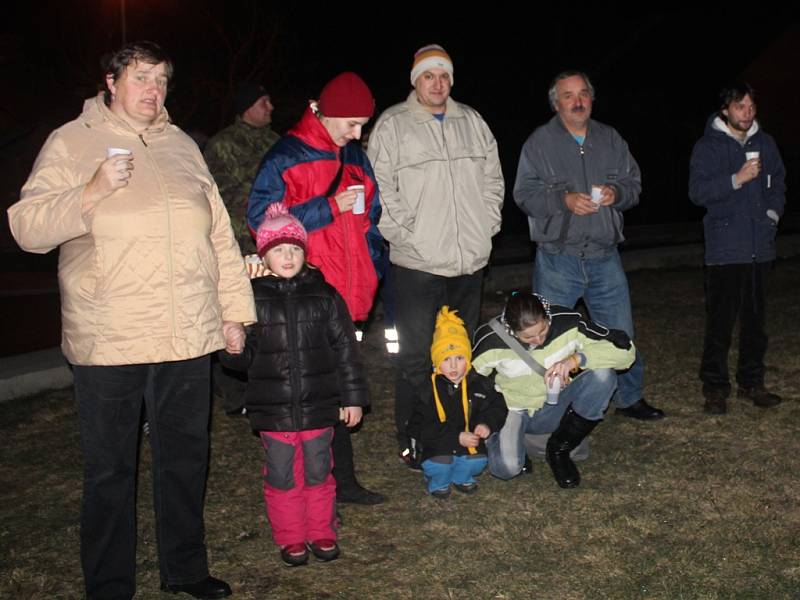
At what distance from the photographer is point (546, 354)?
5.05 m

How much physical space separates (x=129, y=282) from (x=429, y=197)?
2.16 meters

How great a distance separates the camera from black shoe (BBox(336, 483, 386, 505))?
4879 millimetres

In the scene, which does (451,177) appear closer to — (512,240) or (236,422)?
(236,422)

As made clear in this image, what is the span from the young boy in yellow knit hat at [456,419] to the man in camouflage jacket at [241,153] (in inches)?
70.0

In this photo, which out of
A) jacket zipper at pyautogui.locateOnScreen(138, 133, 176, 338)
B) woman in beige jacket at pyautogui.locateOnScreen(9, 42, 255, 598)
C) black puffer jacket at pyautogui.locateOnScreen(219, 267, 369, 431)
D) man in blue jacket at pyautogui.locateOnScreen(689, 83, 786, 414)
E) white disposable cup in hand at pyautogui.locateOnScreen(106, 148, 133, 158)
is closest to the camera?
white disposable cup in hand at pyautogui.locateOnScreen(106, 148, 133, 158)

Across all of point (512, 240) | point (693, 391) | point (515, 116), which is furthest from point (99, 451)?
point (515, 116)

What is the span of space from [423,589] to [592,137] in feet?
9.80

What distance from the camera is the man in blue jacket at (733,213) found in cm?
584

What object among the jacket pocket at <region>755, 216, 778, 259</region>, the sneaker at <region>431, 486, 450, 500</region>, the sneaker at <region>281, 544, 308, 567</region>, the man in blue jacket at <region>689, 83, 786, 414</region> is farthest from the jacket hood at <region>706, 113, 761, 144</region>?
the sneaker at <region>281, 544, 308, 567</region>

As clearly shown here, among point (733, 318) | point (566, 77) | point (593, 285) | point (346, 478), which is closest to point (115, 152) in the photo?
point (346, 478)

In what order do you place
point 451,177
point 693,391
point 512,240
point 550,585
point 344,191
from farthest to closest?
point 512,240 → point 693,391 → point 451,177 → point 344,191 → point 550,585

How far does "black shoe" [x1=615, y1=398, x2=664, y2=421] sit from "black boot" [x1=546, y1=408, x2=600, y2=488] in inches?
40.4

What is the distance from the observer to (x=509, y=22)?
28.6 m

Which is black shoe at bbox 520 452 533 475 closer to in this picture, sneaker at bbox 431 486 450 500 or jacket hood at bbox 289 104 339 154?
sneaker at bbox 431 486 450 500
